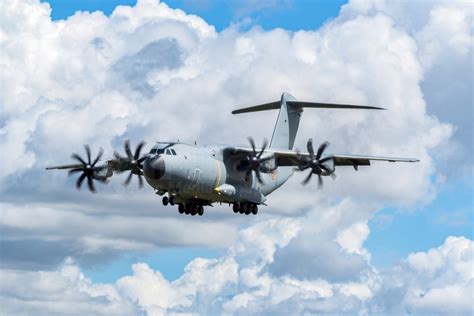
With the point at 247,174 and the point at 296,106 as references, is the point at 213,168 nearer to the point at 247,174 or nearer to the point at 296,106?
the point at 247,174

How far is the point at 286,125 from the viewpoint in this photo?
7588 cm

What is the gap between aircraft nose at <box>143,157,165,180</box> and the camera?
62719 millimetres

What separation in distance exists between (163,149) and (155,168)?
177cm

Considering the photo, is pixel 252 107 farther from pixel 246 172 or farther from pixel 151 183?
pixel 151 183

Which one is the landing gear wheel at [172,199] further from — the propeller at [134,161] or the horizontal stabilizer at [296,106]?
the horizontal stabilizer at [296,106]

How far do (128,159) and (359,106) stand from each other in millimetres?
13418

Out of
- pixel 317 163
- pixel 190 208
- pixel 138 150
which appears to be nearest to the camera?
pixel 317 163

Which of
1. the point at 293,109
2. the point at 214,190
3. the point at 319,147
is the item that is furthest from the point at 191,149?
the point at 293,109

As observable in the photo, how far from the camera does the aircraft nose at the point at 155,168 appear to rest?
62.7 meters

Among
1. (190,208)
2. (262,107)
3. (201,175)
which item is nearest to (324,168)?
(201,175)

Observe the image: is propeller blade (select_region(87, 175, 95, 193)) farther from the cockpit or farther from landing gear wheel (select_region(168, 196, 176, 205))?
the cockpit

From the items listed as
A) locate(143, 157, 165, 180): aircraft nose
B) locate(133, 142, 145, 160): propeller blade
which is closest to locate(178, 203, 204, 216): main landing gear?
locate(133, 142, 145, 160): propeller blade

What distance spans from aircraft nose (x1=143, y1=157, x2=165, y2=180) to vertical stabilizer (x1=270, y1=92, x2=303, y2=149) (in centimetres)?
1338

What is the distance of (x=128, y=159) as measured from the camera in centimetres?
6869
